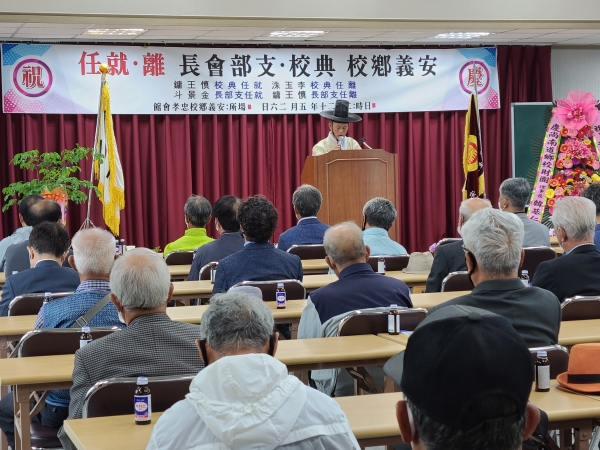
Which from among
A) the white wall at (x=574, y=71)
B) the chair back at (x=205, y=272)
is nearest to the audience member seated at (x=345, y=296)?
the chair back at (x=205, y=272)

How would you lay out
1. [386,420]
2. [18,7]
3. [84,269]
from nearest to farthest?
[386,420], [84,269], [18,7]

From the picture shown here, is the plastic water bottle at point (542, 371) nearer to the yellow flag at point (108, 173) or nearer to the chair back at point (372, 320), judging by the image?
the chair back at point (372, 320)

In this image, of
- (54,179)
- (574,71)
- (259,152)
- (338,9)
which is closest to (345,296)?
(54,179)

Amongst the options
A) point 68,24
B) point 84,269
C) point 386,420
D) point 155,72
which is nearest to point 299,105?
point 155,72

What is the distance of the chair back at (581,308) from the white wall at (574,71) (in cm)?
807

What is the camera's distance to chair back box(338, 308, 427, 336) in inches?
142

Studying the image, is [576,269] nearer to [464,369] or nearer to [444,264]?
[444,264]

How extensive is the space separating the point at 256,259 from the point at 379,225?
1345 millimetres

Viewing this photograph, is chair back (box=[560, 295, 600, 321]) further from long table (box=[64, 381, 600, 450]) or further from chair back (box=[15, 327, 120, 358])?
chair back (box=[15, 327, 120, 358])

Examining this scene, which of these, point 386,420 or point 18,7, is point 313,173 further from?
point 386,420

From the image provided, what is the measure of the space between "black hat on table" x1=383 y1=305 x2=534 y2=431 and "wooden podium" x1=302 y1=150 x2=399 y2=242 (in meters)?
7.22

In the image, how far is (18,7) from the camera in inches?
311

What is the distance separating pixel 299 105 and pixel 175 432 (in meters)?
8.48

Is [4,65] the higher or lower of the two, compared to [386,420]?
higher
